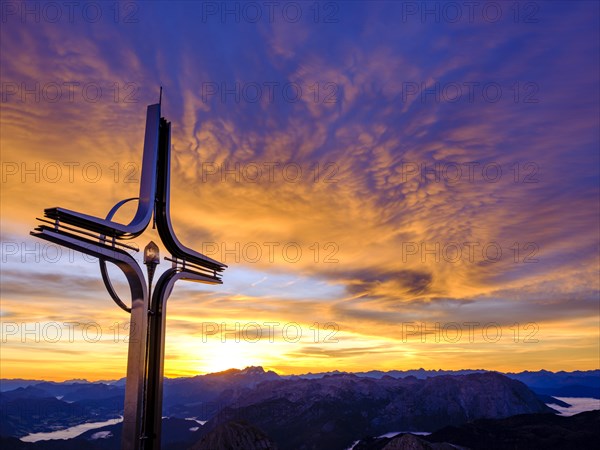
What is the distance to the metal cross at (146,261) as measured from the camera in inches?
674

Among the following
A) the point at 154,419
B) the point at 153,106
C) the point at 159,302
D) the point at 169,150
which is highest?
the point at 153,106

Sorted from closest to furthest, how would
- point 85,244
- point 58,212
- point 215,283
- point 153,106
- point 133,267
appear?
point 58,212 → point 85,244 → point 133,267 → point 153,106 → point 215,283

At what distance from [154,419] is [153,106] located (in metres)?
12.5

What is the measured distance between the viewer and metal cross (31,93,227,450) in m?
17.1

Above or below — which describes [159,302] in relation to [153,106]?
below

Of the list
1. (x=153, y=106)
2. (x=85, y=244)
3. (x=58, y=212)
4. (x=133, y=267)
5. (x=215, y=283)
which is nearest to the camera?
(x=58, y=212)

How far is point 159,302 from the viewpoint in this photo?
20.5 meters

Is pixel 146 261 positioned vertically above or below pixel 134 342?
above

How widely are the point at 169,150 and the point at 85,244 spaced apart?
6.63 m

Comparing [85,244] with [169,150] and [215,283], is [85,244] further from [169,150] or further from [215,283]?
[215,283]

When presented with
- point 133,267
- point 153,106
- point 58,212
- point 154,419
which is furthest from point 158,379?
point 153,106

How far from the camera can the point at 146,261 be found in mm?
20297

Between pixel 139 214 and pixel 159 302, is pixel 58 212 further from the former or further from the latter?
pixel 159 302

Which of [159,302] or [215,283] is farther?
[215,283]
